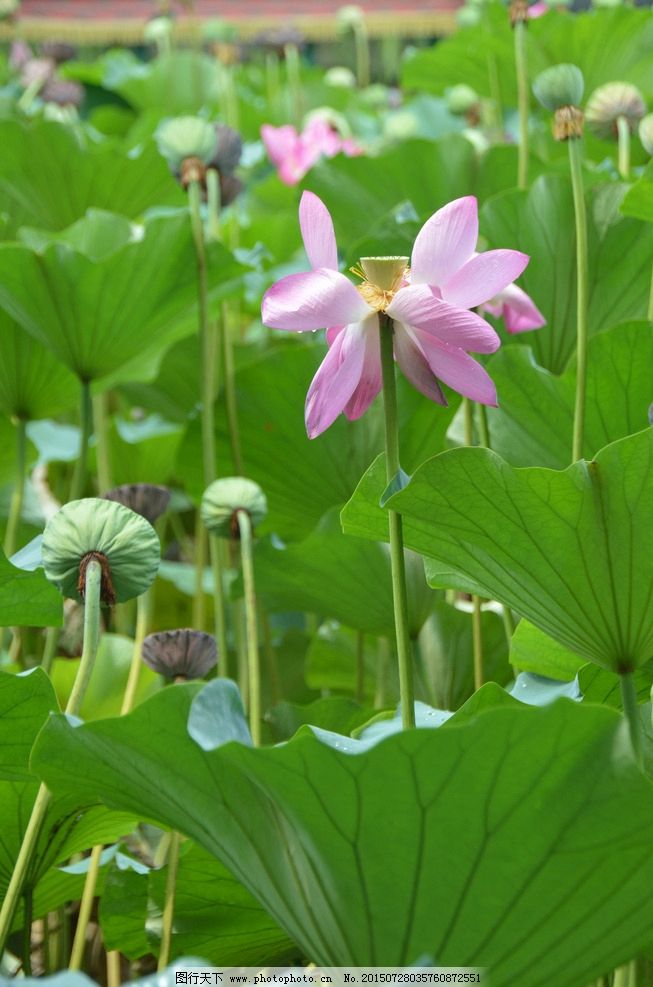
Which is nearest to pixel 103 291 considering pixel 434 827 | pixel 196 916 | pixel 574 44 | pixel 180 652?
pixel 180 652

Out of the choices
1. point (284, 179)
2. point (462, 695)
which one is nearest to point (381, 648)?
point (462, 695)

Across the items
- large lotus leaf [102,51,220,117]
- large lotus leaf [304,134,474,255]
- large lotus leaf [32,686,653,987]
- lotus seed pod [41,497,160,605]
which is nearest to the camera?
large lotus leaf [32,686,653,987]

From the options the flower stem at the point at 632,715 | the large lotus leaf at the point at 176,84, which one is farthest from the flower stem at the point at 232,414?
the large lotus leaf at the point at 176,84

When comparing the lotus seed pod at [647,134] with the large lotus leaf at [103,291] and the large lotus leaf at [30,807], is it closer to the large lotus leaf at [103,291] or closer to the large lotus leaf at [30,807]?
the large lotus leaf at [103,291]

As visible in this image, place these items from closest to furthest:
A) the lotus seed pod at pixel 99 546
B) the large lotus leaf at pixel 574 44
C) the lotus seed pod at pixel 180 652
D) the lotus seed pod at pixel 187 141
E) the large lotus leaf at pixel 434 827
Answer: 1. the large lotus leaf at pixel 434 827
2. the lotus seed pod at pixel 99 546
3. the lotus seed pod at pixel 180 652
4. the lotus seed pod at pixel 187 141
5. the large lotus leaf at pixel 574 44

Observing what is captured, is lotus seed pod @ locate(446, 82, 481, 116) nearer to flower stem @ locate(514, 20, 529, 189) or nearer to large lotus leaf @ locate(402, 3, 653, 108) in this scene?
large lotus leaf @ locate(402, 3, 653, 108)

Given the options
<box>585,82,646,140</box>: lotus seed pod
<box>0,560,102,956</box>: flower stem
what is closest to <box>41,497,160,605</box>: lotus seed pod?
<box>0,560,102,956</box>: flower stem
